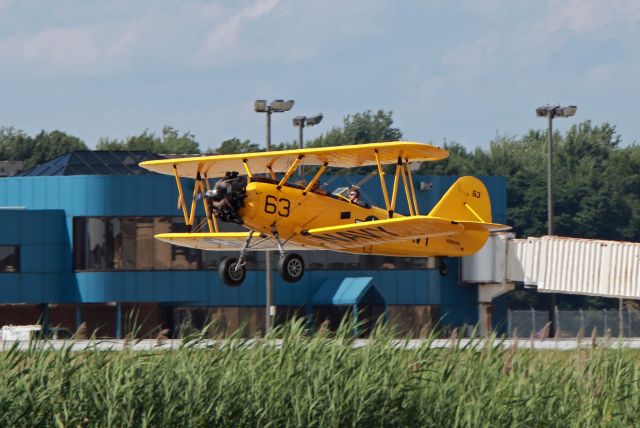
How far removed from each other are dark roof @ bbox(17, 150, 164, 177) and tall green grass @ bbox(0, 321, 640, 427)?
35833 mm

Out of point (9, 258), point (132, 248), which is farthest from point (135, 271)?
point (9, 258)

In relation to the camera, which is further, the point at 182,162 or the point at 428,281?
the point at 428,281

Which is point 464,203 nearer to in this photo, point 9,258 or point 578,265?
point 578,265

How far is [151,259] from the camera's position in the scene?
5659cm

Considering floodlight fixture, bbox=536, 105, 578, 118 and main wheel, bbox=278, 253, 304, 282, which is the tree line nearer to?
floodlight fixture, bbox=536, 105, 578, 118

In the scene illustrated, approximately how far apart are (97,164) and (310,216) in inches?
1092

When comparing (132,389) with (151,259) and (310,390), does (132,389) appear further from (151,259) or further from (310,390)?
(151,259)

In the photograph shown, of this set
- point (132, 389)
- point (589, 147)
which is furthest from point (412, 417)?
point (589, 147)

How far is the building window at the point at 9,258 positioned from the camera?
55719 millimetres

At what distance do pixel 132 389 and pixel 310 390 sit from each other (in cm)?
299

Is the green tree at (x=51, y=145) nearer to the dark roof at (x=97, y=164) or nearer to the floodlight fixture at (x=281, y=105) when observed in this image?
the dark roof at (x=97, y=164)

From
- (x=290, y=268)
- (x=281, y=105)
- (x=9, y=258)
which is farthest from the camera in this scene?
(x=9, y=258)

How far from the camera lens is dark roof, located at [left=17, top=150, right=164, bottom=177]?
6000cm

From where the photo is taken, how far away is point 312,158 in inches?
1455
